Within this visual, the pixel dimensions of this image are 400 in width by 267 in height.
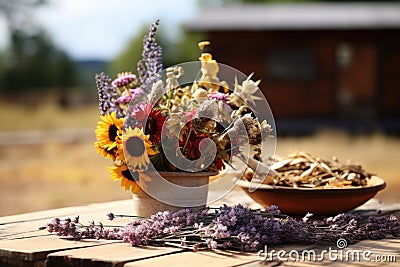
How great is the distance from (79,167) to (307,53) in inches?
256

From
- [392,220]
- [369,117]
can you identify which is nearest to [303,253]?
[392,220]

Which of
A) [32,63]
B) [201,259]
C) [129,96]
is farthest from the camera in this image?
[32,63]

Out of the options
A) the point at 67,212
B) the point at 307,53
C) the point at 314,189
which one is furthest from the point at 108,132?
the point at 307,53

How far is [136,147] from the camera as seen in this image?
2.26 metres

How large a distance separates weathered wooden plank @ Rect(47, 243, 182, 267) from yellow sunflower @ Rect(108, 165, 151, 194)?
280 mm

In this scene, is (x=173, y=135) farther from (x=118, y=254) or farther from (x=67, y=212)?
(x=67, y=212)

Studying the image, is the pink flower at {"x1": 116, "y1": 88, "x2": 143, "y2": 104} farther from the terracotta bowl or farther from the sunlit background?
the sunlit background

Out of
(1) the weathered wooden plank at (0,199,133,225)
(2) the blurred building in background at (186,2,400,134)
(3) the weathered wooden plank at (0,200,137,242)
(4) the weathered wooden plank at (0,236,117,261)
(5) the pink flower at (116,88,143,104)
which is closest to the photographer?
(4) the weathered wooden plank at (0,236,117,261)

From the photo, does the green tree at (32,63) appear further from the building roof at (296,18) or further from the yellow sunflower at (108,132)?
the yellow sunflower at (108,132)

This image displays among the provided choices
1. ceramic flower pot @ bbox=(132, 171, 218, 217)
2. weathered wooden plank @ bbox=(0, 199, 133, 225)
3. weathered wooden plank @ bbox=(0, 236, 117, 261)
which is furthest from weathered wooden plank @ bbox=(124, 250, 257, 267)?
weathered wooden plank @ bbox=(0, 199, 133, 225)

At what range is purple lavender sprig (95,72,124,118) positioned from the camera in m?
2.47

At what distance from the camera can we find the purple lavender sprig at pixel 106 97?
2.47m

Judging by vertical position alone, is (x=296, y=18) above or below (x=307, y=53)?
above

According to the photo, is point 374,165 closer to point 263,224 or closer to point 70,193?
point 70,193
